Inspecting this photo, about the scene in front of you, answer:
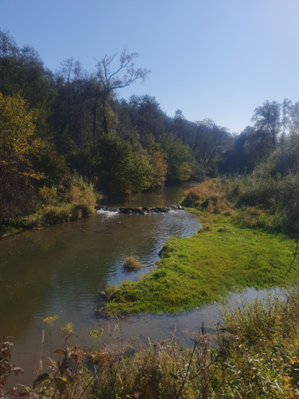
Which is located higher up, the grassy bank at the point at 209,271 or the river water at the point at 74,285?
the grassy bank at the point at 209,271

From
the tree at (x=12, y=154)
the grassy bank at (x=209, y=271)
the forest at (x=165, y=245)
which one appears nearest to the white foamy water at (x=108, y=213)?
the forest at (x=165, y=245)

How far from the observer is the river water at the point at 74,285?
591cm

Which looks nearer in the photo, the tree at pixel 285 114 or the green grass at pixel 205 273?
the green grass at pixel 205 273

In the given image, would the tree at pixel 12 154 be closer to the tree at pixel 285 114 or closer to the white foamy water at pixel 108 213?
the white foamy water at pixel 108 213

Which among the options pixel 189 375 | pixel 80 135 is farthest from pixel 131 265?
pixel 80 135

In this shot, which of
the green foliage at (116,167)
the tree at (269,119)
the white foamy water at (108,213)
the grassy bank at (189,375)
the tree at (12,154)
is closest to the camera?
the grassy bank at (189,375)

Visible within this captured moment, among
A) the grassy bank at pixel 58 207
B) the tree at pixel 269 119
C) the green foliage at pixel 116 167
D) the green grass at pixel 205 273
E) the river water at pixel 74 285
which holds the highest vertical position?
the tree at pixel 269 119

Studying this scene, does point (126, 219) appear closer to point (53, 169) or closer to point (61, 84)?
point (53, 169)

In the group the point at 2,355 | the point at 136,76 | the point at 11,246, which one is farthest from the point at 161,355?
the point at 136,76

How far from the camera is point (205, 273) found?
357 inches

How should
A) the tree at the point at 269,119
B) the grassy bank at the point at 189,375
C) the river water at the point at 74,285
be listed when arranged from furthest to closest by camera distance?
the tree at the point at 269,119 → the river water at the point at 74,285 → the grassy bank at the point at 189,375

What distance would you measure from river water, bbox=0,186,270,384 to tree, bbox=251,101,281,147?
39.3m

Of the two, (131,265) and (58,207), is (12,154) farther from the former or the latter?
(131,265)

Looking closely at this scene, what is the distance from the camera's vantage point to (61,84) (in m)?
34.8
